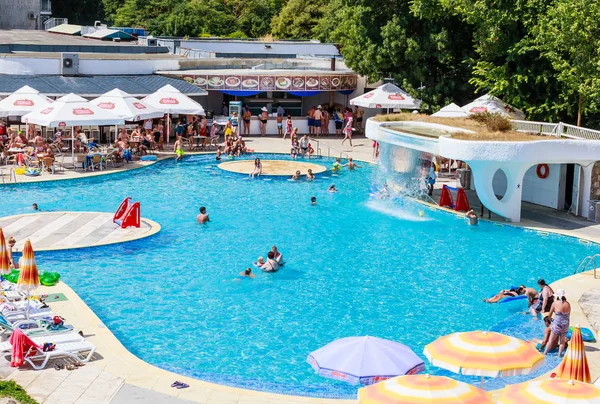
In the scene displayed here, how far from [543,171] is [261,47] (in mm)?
32262

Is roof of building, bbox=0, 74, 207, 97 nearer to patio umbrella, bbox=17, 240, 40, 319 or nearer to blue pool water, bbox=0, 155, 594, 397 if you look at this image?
blue pool water, bbox=0, 155, 594, 397

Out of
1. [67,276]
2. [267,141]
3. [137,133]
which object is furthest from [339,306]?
[267,141]

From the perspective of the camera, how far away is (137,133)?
3553 centimetres

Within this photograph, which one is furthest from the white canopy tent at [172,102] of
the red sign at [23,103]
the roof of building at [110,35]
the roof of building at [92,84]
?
the roof of building at [110,35]

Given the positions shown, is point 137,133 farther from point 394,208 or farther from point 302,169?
point 394,208

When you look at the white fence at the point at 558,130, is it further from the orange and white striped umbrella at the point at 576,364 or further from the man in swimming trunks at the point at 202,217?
the orange and white striped umbrella at the point at 576,364

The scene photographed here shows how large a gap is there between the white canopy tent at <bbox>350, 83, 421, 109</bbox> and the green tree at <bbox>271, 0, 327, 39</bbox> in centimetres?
3582

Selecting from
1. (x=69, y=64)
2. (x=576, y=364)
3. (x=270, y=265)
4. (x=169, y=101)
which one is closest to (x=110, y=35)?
(x=69, y=64)

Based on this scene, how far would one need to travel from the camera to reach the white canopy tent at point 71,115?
3125cm

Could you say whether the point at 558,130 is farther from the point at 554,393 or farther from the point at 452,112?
the point at 554,393

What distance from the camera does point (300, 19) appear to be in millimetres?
74375

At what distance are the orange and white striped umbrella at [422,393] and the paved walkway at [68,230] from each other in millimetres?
12785

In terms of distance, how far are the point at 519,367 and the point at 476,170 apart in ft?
46.0

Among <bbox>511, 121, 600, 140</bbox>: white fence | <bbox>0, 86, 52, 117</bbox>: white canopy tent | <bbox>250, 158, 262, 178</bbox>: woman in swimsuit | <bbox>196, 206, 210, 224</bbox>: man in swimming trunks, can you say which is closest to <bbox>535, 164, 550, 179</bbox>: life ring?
<bbox>511, 121, 600, 140</bbox>: white fence
